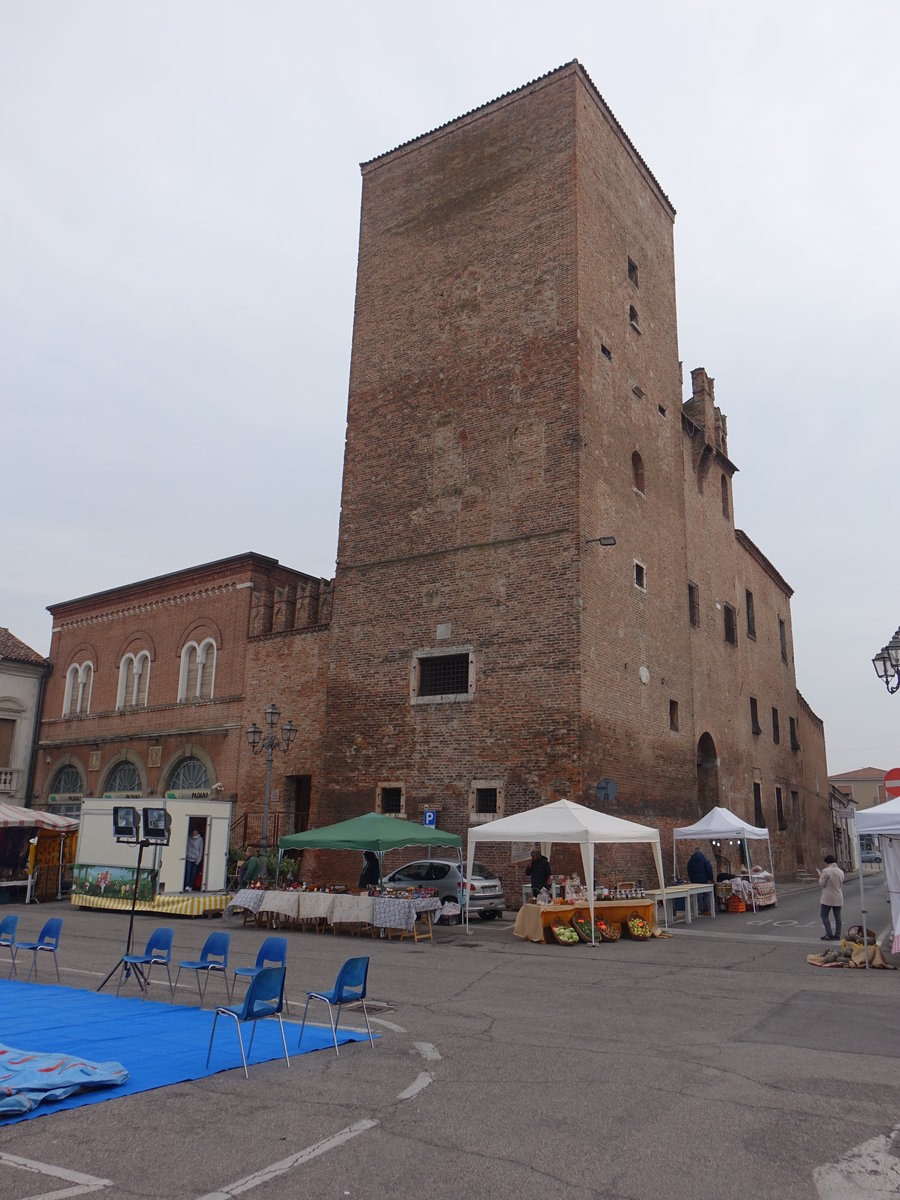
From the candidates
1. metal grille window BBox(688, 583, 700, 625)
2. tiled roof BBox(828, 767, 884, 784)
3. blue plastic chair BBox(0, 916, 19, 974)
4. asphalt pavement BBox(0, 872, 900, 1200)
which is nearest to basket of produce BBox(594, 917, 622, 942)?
asphalt pavement BBox(0, 872, 900, 1200)

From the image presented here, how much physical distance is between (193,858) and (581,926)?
9689 mm

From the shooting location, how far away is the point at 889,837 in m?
14.1

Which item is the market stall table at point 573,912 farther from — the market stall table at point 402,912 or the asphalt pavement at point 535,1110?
the asphalt pavement at point 535,1110

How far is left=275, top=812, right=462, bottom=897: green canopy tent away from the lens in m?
17.4

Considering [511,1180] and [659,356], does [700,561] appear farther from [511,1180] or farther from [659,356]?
[511,1180]

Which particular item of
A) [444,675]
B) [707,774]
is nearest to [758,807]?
[707,774]

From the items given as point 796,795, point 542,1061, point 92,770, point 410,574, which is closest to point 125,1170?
point 542,1061

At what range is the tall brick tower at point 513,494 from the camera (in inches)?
843

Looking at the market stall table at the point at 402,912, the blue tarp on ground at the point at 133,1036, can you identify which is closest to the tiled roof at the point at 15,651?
the market stall table at the point at 402,912

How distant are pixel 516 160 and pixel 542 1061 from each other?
78.1 feet

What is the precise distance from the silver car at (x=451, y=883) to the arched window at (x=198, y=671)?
41.4ft

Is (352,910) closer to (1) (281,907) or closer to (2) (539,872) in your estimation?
(1) (281,907)

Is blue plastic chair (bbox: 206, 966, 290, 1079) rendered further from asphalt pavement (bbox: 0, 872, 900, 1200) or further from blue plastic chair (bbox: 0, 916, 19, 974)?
blue plastic chair (bbox: 0, 916, 19, 974)

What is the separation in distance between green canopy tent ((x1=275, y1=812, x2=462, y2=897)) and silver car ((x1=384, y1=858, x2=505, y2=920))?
0.78 m
